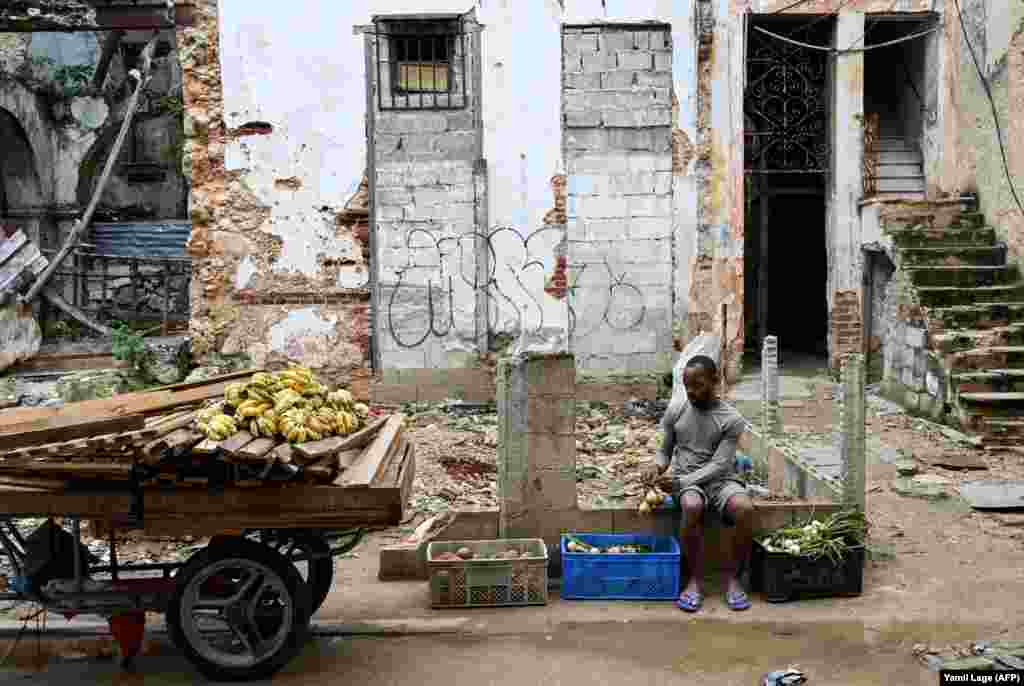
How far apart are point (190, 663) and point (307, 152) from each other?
9.21 metres

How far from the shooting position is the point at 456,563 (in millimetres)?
6195

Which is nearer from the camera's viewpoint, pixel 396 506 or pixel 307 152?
pixel 396 506

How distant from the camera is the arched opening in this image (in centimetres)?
2164

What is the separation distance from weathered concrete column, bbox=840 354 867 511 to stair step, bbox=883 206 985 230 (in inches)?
280

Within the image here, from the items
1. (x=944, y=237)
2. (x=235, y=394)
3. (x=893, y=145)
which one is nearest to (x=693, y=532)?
(x=235, y=394)

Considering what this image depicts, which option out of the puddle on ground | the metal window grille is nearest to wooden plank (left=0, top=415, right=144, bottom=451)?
the puddle on ground

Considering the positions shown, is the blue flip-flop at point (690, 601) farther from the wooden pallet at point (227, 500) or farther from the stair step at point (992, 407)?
the stair step at point (992, 407)

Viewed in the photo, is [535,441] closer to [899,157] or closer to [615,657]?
[615,657]

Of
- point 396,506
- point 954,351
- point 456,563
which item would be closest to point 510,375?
point 456,563

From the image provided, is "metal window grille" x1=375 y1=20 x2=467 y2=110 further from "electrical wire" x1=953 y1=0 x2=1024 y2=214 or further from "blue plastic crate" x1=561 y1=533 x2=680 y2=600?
"blue plastic crate" x1=561 y1=533 x2=680 y2=600

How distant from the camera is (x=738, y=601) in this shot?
6152mm

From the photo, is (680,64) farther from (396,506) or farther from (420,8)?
(396,506)

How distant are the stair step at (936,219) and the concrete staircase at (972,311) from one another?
0.01m

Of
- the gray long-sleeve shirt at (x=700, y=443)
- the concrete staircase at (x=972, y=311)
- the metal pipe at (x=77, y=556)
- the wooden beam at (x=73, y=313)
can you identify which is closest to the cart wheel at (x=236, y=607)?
the metal pipe at (x=77, y=556)
